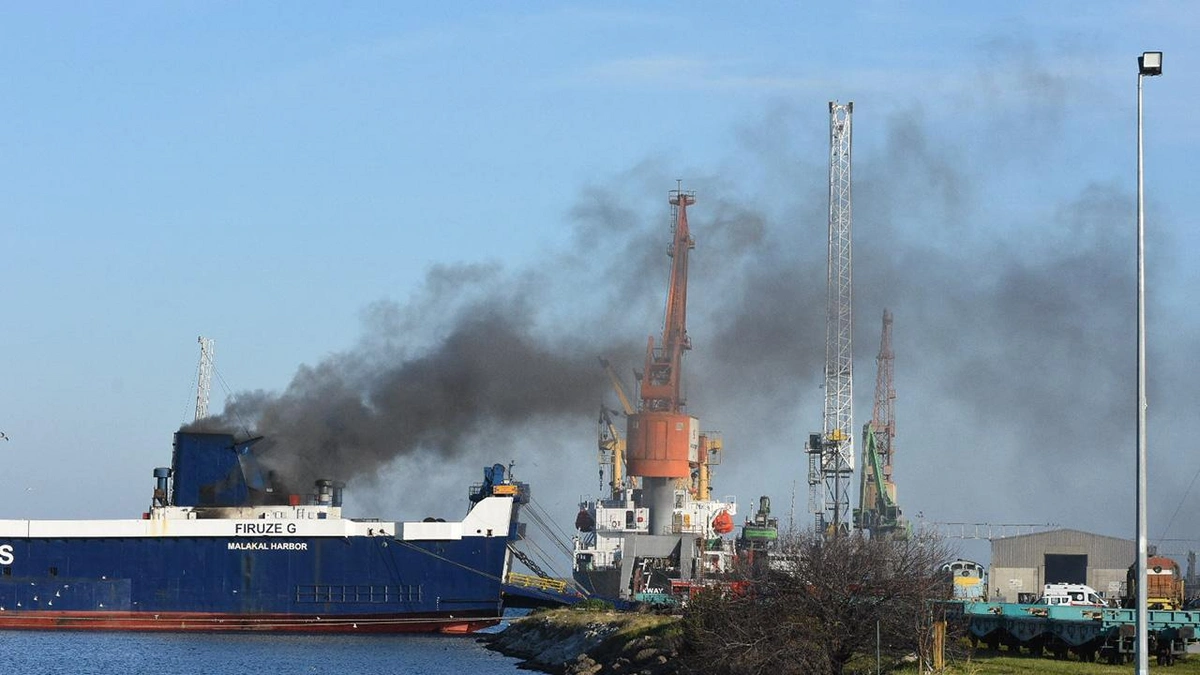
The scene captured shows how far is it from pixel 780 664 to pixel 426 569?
41708 millimetres

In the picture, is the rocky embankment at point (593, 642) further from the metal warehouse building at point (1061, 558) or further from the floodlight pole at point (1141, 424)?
the metal warehouse building at point (1061, 558)

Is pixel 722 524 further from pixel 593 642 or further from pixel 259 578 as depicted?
pixel 593 642

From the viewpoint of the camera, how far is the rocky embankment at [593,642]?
58000mm

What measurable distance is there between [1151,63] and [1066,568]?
77755mm

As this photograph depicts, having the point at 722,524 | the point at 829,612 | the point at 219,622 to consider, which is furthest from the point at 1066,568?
the point at 829,612

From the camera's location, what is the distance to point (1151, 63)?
102 ft

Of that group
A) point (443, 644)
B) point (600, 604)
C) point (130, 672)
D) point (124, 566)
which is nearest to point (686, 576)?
point (600, 604)

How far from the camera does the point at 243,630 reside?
273 feet

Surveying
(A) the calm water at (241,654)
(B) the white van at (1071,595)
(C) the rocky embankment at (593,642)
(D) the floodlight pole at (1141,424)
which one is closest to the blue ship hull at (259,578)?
(A) the calm water at (241,654)

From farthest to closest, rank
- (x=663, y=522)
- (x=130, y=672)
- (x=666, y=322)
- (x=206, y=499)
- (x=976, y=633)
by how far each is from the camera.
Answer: (x=666, y=322)
(x=663, y=522)
(x=206, y=499)
(x=130, y=672)
(x=976, y=633)

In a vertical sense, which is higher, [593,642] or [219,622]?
[593,642]

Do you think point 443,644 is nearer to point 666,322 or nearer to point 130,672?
point 130,672

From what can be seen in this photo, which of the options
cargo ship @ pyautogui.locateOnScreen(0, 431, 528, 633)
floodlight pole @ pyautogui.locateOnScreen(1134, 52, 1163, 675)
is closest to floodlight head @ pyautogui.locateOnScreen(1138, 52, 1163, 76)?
floodlight pole @ pyautogui.locateOnScreen(1134, 52, 1163, 675)

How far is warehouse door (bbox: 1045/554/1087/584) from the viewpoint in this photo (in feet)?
337
